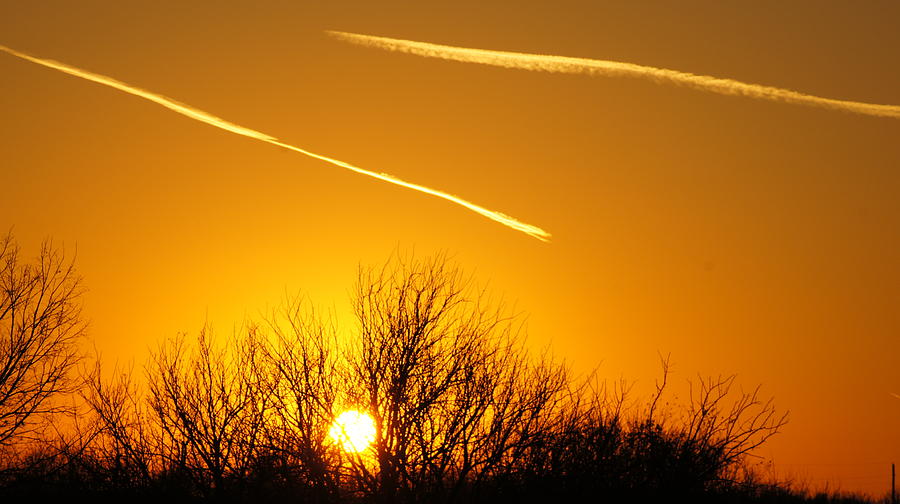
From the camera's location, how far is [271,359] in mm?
22797

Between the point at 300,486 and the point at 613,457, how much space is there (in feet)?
26.8

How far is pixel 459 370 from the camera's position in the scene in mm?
21422

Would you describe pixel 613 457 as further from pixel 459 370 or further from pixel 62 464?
pixel 62 464

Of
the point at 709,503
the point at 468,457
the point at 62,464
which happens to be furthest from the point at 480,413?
the point at 62,464

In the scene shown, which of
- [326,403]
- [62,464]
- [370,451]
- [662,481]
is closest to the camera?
[370,451]

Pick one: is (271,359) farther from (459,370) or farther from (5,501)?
(5,501)

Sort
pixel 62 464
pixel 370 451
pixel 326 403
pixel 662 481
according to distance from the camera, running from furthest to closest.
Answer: pixel 62 464
pixel 662 481
pixel 326 403
pixel 370 451

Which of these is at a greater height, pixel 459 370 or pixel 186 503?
pixel 459 370

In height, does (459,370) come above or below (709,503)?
above

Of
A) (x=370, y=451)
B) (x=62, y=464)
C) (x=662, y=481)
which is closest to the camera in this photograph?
(x=370, y=451)

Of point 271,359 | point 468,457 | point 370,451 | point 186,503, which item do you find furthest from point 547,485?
point 186,503

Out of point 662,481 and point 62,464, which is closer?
point 662,481

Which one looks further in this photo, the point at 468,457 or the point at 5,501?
the point at 5,501

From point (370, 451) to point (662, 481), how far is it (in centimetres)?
820
